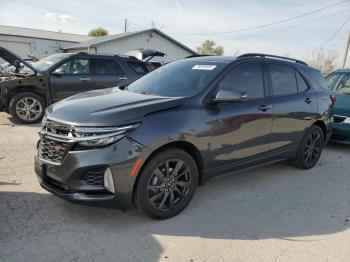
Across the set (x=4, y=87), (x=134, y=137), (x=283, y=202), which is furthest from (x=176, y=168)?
(x=4, y=87)

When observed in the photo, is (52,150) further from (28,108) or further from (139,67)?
(139,67)

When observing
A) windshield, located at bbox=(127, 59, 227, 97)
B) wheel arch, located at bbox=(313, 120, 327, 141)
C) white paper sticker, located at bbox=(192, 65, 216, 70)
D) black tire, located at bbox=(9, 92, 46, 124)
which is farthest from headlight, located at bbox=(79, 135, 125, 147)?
black tire, located at bbox=(9, 92, 46, 124)

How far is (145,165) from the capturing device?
3375 millimetres

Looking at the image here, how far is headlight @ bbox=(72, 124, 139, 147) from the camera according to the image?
3.15 m

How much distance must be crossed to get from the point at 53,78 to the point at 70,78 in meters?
0.43

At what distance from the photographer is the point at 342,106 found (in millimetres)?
7129

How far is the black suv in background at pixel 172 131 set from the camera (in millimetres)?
3201

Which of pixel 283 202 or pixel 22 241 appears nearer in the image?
pixel 22 241

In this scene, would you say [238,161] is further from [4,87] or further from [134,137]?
[4,87]

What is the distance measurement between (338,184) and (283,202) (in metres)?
1.34

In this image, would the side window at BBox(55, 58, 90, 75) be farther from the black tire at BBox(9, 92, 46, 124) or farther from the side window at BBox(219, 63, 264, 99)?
the side window at BBox(219, 63, 264, 99)

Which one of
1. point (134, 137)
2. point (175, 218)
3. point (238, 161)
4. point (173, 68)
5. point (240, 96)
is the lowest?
point (175, 218)

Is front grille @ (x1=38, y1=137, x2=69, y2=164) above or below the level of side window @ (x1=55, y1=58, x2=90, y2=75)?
below

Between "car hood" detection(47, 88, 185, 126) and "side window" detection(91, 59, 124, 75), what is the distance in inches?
209
